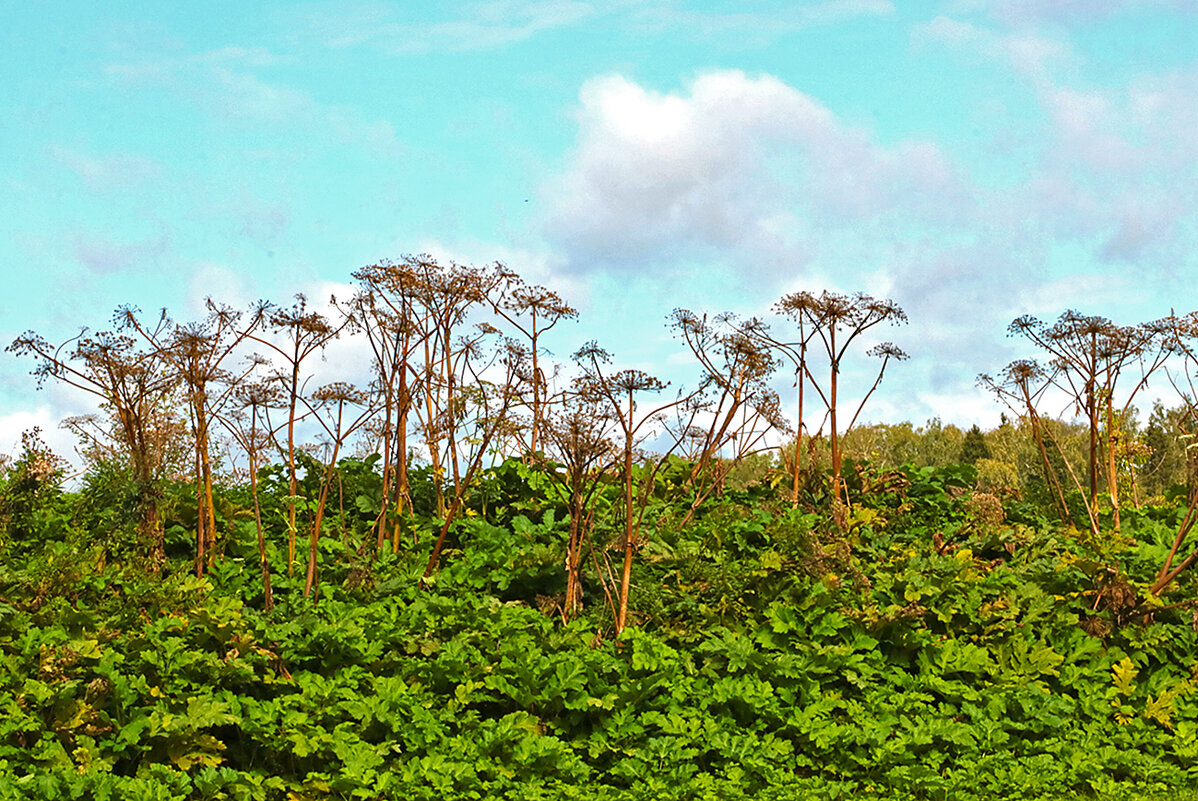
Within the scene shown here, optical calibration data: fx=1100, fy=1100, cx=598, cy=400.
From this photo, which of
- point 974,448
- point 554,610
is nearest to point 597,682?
point 554,610

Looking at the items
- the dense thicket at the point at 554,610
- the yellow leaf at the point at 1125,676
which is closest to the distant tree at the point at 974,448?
the dense thicket at the point at 554,610

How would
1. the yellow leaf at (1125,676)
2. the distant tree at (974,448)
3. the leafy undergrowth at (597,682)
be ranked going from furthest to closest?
the distant tree at (974,448)
the yellow leaf at (1125,676)
the leafy undergrowth at (597,682)

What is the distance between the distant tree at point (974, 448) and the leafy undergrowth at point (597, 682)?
1259cm

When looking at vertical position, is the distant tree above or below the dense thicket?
above

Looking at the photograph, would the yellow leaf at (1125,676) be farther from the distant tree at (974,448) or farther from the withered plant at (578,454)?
the distant tree at (974,448)

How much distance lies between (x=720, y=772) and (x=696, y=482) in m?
4.11

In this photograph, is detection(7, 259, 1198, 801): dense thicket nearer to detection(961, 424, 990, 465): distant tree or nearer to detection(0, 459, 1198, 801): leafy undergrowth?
detection(0, 459, 1198, 801): leafy undergrowth

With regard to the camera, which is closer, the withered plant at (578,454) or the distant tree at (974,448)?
the withered plant at (578,454)

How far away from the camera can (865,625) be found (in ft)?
22.7

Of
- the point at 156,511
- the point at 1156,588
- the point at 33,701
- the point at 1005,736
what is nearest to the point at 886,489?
the point at 1156,588

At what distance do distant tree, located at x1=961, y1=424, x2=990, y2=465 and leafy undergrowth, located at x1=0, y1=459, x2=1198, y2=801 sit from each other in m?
12.6

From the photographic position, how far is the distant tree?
66.8ft

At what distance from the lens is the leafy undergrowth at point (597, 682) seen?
5.59 metres

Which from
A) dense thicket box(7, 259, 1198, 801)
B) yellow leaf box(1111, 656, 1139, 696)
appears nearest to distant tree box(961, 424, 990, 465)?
dense thicket box(7, 259, 1198, 801)
